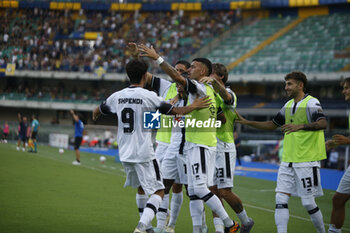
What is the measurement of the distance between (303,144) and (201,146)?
1.49m

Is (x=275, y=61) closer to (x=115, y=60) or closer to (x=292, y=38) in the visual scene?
(x=292, y=38)

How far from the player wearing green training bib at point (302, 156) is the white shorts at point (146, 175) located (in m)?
1.78

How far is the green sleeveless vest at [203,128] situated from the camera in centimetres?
688

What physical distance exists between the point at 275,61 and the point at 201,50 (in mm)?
7710

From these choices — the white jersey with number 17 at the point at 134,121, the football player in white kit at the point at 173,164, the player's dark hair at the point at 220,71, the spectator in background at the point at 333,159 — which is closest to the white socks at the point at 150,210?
the white jersey with number 17 at the point at 134,121

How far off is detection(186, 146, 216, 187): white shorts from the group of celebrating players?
1cm

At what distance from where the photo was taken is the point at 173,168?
25.1ft

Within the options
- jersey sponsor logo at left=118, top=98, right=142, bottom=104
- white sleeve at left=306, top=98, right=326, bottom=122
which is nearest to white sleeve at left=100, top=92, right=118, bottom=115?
jersey sponsor logo at left=118, top=98, right=142, bottom=104

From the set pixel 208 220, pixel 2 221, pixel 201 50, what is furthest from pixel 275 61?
pixel 2 221

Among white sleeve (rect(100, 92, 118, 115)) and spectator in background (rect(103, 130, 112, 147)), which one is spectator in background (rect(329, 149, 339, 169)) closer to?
spectator in background (rect(103, 130, 112, 147))

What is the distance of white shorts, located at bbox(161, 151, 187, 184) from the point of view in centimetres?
751

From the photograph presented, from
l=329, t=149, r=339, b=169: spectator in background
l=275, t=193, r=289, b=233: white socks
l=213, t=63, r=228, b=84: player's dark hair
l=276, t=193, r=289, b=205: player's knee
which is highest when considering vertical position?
l=213, t=63, r=228, b=84: player's dark hair

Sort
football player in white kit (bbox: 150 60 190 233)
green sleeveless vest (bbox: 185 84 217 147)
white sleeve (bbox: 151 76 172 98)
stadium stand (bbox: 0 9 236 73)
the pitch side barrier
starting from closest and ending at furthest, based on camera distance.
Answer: green sleeveless vest (bbox: 185 84 217 147)
football player in white kit (bbox: 150 60 190 233)
white sleeve (bbox: 151 76 172 98)
the pitch side barrier
stadium stand (bbox: 0 9 236 73)

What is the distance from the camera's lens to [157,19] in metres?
48.2
